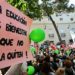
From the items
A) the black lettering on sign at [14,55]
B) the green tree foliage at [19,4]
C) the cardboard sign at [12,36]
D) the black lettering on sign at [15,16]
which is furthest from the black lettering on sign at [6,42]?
the green tree foliage at [19,4]

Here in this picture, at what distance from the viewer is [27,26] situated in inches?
177

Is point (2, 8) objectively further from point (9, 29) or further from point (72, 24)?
point (72, 24)

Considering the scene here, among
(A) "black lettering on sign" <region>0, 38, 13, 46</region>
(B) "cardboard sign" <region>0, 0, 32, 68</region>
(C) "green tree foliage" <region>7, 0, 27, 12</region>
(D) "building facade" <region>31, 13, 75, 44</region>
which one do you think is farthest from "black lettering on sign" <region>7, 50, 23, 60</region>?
(D) "building facade" <region>31, 13, 75, 44</region>

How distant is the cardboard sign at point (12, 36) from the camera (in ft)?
12.0

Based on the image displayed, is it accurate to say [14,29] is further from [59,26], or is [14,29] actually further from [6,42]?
[59,26]

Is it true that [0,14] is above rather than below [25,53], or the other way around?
above

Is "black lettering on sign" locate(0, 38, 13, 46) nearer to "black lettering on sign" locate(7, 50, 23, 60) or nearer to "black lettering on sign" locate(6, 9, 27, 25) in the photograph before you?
"black lettering on sign" locate(7, 50, 23, 60)

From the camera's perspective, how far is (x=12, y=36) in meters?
3.92

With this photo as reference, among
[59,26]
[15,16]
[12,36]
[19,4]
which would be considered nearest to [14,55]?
[12,36]

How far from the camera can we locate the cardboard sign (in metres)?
3.65

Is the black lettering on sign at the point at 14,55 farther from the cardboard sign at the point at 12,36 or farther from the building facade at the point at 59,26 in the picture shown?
the building facade at the point at 59,26

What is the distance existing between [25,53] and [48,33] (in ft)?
214

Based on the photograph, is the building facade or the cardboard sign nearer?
the cardboard sign

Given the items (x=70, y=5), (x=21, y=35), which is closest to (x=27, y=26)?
(x=21, y=35)
